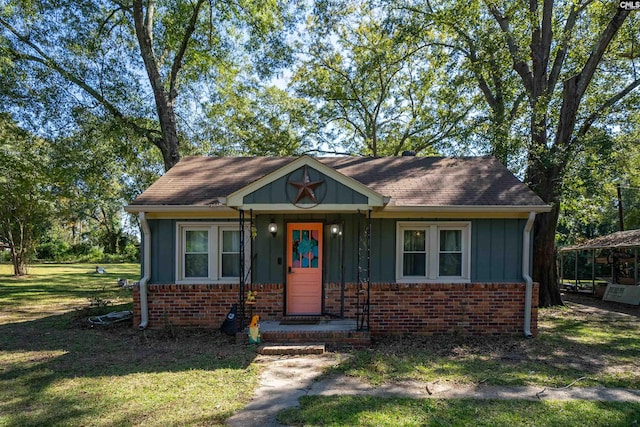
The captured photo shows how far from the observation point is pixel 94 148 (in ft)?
47.8

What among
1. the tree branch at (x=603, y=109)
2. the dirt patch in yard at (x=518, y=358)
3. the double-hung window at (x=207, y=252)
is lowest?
the dirt patch in yard at (x=518, y=358)

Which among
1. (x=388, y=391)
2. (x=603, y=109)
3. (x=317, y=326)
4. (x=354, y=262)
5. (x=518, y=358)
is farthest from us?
(x=603, y=109)

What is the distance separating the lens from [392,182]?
9000mm

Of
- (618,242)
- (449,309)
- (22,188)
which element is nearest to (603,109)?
(618,242)

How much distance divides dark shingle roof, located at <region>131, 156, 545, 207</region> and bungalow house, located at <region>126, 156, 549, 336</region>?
0.06 meters

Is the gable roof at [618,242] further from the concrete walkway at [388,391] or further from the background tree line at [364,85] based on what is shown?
the concrete walkway at [388,391]

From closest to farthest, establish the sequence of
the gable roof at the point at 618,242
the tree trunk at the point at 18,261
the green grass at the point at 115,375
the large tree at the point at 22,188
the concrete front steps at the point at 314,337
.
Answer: the green grass at the point at 115,375, the concrete front steps at the point at 314,337, the gable roof at the point at 618,242, the large tree at the point at 22,188, the tree trunk at the point at 18,261

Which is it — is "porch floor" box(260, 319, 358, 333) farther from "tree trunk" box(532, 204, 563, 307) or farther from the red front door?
"tree trunk" box(532, 204, 563, 307)

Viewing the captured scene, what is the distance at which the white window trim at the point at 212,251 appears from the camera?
324 inches

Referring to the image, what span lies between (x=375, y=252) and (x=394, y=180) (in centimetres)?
198

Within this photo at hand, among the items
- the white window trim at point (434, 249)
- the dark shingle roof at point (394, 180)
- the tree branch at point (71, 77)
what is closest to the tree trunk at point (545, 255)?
the dark shingle roof at point (394, 180)

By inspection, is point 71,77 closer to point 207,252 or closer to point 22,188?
point 22,188

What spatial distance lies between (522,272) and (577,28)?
8840mm

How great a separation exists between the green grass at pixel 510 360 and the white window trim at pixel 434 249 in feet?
3.93
